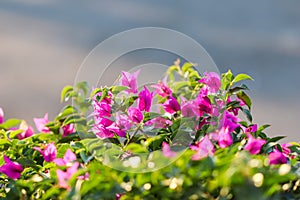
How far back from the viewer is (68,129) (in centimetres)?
161

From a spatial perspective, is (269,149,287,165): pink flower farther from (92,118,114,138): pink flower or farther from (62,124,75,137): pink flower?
(62,124,75,137): pink flower

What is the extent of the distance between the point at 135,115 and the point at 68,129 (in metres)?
0.37

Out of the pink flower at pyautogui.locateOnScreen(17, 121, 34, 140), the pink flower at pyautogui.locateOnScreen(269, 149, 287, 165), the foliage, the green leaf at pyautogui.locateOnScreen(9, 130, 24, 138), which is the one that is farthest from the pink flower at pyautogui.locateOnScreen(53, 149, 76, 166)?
the pink flower at pyautogui.locateOnScreen(17, 121, 34, 140)

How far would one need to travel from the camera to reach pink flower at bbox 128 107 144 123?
51.4 inches

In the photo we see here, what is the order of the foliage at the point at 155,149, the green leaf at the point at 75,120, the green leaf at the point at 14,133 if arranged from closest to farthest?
the foliage at the point at 155,149
the green leaf at the point at 75,120
the green leaf at the point at 14,133

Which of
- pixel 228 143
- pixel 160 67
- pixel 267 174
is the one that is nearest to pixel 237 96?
pixel 160 67

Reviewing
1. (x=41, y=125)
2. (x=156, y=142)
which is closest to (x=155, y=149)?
(x=156, y=142)

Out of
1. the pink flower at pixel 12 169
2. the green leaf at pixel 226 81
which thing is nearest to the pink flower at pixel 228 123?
the green leaf at pixel 226 81

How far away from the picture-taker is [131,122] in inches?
51.4

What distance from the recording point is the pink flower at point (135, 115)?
4.29 ft

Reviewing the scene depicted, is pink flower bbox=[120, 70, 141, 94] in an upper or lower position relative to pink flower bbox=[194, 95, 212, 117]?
upper

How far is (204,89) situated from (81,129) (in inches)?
13.4

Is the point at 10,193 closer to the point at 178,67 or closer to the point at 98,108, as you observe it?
the point at 98,108

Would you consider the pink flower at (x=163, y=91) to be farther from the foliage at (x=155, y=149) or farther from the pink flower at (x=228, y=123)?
the pink flower at (x=228, y=123)
